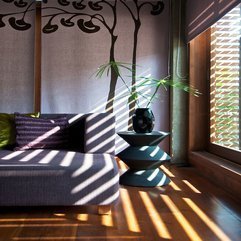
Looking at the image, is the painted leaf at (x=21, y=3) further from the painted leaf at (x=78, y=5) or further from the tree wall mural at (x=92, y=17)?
the painted leaf at (x=78, y=5)

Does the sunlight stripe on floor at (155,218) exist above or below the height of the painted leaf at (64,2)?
below

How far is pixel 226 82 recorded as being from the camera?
10.7ft

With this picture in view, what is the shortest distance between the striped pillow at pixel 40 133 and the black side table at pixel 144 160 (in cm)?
56

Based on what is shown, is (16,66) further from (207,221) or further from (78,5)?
(207,221)

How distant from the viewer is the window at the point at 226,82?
2.98m

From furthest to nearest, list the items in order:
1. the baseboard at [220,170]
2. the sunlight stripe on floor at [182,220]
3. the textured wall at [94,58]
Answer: the textured wall at [94,58], the baseboard at [220,170], the sunlight stripe on floor at [182,220]

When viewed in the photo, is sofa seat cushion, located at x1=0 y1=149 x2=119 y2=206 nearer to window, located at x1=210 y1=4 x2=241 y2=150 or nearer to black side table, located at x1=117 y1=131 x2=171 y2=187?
black side table, located at x1=117 y1=131 x2=171 y2=187

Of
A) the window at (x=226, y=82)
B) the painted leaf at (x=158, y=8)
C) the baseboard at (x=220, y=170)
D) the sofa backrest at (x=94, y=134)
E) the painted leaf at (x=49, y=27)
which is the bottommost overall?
the baseboard at (x=220, y=170)

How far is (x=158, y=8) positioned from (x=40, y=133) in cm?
258

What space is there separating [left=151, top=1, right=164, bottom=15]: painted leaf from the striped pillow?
2.32 meters

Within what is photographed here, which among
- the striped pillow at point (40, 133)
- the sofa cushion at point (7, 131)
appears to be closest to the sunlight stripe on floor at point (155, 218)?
the striped pillow at point (40, 133)

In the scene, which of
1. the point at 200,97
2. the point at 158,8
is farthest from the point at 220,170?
the point at 158,8

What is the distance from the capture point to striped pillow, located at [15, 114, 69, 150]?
2678 mm

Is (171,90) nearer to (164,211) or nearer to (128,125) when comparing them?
(128,125)
